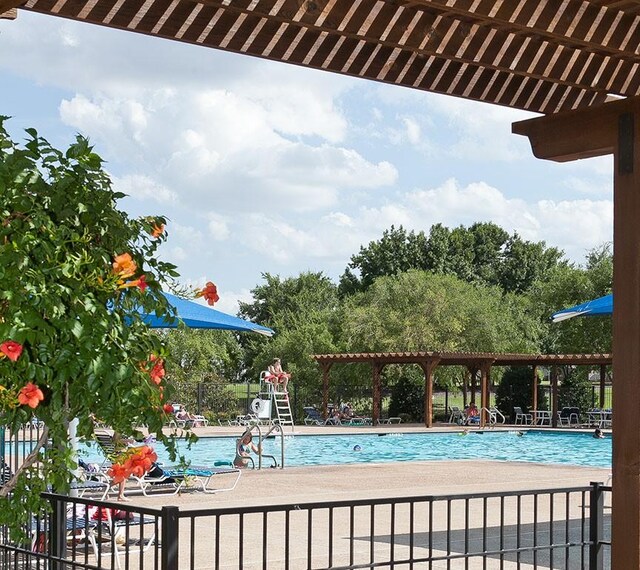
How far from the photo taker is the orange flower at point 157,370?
3.65 m

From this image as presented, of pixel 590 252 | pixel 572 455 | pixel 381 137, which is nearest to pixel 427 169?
pixel 381 137

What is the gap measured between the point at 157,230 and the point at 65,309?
0.59 meters

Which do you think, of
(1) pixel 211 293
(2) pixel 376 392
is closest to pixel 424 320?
(2) pixel 376 392

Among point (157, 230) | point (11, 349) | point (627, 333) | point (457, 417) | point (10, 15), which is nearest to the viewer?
point (11, 349)

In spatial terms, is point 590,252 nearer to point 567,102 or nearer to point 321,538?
point 321,538

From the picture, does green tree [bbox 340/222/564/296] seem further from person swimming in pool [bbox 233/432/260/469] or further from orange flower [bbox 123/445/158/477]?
orange flower [bbox 123/445/158/477]

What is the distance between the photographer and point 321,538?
9.48 meters

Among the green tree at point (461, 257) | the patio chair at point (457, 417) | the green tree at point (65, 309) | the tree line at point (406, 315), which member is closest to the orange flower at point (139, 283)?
the green tree at point (65, 309)

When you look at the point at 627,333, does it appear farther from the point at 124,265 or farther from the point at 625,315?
the point at 124,265

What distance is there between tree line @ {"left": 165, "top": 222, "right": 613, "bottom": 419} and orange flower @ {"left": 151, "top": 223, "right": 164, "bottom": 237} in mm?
24296

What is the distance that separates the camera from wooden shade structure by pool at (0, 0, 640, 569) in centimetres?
388

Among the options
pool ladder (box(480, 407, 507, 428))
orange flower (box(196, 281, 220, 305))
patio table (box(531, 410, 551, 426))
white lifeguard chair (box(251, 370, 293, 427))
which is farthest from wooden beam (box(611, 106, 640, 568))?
patio table (box(531, 410, 551, 426))

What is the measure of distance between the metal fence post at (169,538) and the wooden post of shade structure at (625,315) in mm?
2163

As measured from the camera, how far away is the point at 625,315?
4832 mm
